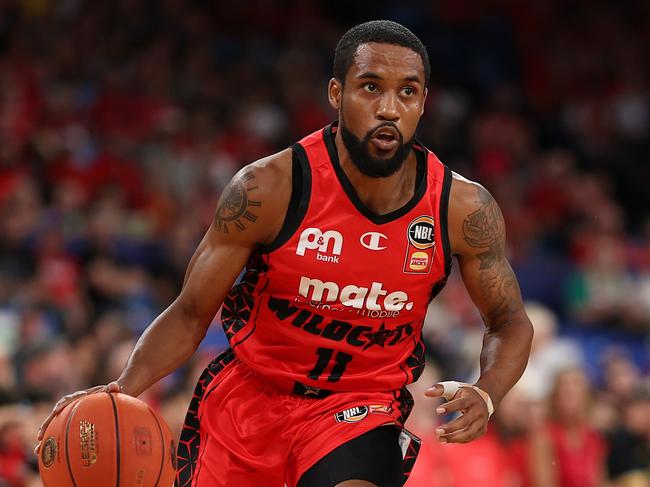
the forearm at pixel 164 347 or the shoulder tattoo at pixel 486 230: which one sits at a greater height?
the shoulder tattoo at pixel 486 230

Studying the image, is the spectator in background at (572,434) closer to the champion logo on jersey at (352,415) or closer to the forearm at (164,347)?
the champion logo on jersey at (352,415)

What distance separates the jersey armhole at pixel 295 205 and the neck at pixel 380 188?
0.16 meters

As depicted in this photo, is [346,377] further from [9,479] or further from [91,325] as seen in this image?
[91,325]

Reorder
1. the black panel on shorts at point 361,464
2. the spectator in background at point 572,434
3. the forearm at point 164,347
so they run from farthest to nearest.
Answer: the spectator in background at point 572,434, the forearm at point 164,347, the black panel on shorts at point 361,464

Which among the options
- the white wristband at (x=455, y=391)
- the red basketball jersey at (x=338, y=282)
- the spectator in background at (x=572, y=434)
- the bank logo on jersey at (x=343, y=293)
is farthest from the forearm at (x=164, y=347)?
the spectator in background at (x=572, y=434)

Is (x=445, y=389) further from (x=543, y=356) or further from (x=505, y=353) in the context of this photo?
(x=543, y=356)

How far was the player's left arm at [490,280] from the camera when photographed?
429 cm

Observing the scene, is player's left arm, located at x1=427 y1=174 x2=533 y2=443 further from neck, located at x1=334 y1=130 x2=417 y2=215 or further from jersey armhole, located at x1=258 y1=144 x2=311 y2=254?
jersey armhole, located at x1=258 y1=144 x2=311 y2=254

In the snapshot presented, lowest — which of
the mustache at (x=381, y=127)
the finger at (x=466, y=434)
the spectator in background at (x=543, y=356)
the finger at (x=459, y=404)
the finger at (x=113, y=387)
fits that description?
the spectator in background at (x=543, y=356)

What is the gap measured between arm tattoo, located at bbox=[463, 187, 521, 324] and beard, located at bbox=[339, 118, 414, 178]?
0.34 meters

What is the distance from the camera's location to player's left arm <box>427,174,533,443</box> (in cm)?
429

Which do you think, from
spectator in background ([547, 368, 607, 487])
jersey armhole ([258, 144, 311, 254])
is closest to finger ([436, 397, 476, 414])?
jersey armhole ([258, 144, 311, 254])

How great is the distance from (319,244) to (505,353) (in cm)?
81

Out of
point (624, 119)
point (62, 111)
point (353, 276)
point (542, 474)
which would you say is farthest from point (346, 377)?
point (624, 119)
